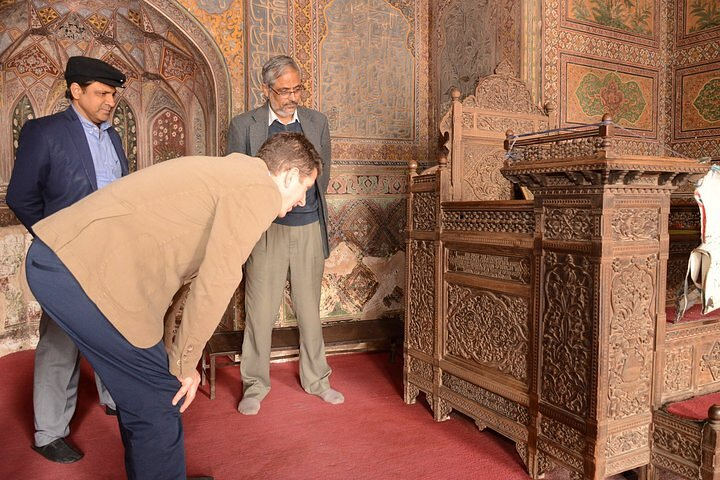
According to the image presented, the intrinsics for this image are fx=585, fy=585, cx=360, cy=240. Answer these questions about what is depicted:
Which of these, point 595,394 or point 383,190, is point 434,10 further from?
point 595,394

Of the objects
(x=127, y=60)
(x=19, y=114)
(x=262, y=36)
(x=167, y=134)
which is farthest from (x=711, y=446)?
(x=19, y=114)

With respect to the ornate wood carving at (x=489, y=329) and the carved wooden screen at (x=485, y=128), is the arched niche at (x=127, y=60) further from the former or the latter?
the ornate wood carving at (x=489, y=329)

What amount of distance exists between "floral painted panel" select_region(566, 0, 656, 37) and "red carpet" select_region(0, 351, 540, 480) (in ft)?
11.5

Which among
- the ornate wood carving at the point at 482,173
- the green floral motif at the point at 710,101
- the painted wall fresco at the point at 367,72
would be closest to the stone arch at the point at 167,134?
the painted wall fresco at the point at 367,72

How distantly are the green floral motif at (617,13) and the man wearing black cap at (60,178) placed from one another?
12.5 ft

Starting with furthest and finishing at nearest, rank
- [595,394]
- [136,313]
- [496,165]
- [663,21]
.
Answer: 1. [663,21]
2. [496,165]
3. [595,394]
4. [136,313]

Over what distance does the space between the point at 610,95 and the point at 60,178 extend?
4.41m

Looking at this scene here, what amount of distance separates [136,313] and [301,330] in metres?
2.13

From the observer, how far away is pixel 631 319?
2516mm

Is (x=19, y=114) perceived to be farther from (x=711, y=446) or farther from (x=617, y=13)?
(x=711, y=446)

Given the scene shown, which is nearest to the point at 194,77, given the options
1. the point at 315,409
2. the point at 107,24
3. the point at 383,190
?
the point at 107,24

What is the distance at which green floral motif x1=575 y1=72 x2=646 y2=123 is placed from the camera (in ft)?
16.5

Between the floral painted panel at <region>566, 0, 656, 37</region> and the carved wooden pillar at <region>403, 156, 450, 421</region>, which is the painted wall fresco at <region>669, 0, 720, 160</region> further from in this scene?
the carved wooden pillar at <region>403, 156, 450, 421</region>

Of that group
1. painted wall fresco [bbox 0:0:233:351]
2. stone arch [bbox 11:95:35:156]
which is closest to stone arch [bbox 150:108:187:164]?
painted wall fresco [bbox 0:0:233:351]
